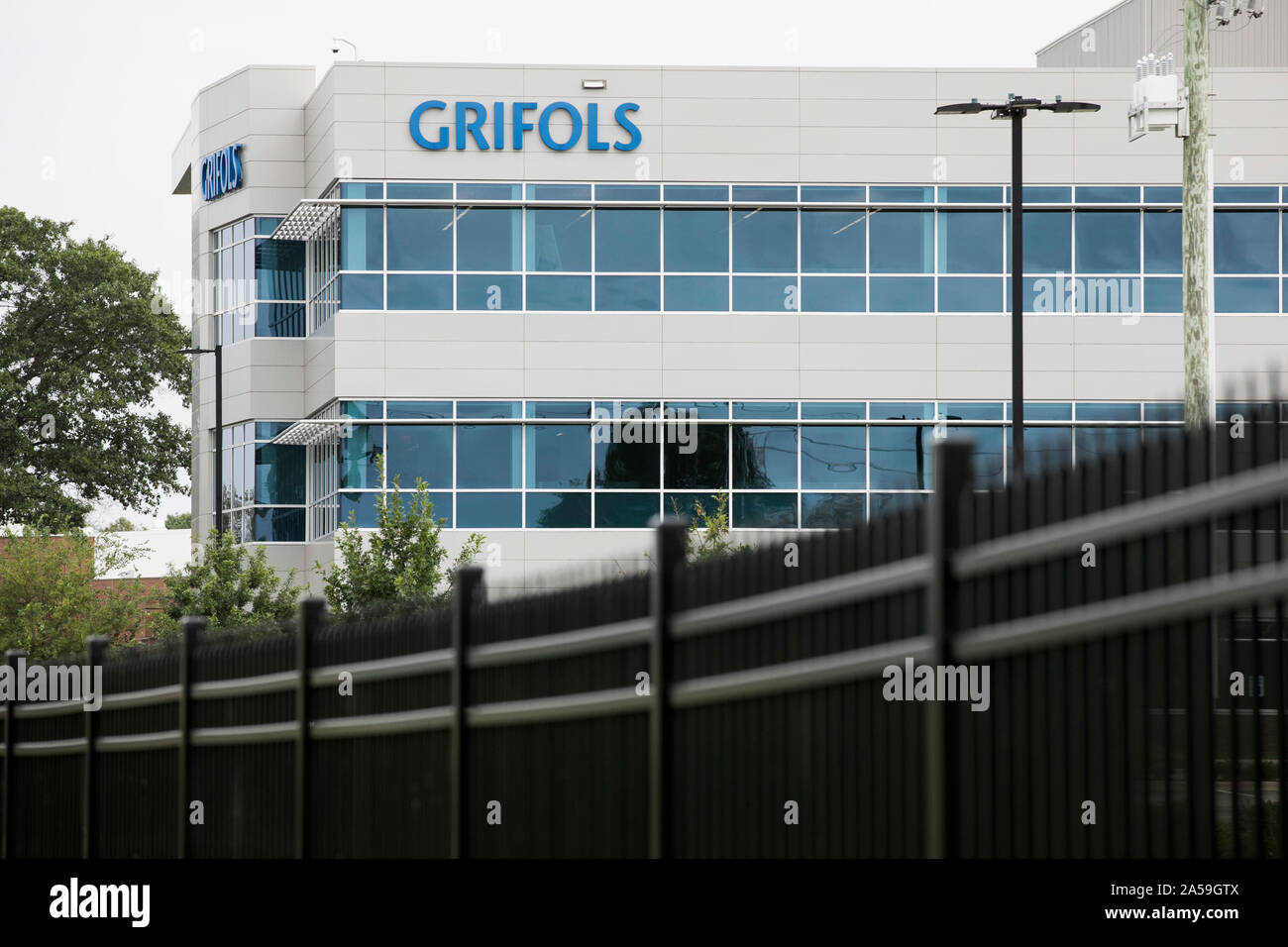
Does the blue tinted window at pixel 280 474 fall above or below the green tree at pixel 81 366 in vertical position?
below

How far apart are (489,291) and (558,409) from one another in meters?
2.63

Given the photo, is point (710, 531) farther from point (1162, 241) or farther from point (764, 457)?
point (1162, 241)

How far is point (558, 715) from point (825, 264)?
88.7ft

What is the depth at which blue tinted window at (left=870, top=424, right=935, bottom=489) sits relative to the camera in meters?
32.8

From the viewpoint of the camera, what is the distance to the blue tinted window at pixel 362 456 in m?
32.6

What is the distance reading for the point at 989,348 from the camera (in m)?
33.1

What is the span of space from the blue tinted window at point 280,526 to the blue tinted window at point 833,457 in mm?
11022

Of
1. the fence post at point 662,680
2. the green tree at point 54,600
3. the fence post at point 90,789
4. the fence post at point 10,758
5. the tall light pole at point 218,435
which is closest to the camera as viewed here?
the fence post at point 662,680

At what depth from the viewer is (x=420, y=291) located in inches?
1293

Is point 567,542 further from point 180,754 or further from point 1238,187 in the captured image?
point 180,754

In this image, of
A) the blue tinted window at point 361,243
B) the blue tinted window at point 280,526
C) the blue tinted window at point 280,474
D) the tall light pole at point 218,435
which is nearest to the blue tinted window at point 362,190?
the blue tinted window at point 361,243

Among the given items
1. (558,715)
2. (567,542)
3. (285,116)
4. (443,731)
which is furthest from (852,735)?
(285,116)

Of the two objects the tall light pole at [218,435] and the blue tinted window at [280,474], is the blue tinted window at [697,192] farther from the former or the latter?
the blue tinted window at [280,474]

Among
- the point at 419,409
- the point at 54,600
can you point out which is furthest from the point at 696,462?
the point at 54,600
